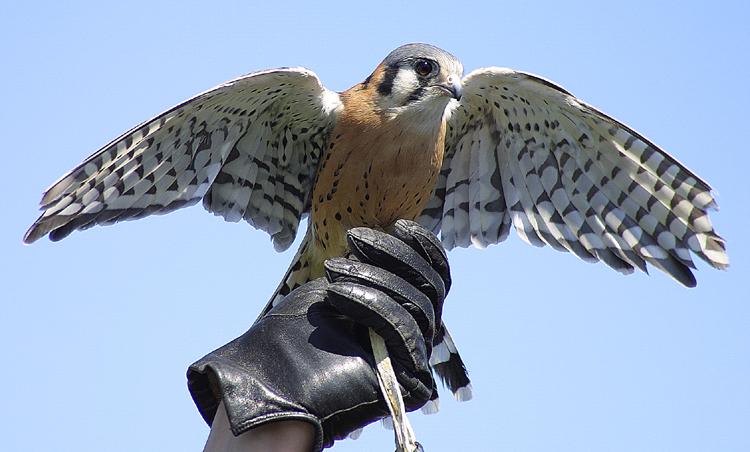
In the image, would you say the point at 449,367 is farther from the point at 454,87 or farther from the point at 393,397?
the point at 393,397

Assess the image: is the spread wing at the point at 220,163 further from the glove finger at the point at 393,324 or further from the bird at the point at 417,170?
the glove finger at the point at 393,324

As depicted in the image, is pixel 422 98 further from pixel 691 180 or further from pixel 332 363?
pixel 332 363

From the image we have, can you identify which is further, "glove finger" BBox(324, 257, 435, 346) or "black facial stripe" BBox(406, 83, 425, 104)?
"black facial stripe" BBox(406, 83, 425, 104)

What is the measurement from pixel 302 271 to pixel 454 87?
1386 millimetres

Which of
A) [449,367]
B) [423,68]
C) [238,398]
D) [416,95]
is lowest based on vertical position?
[449,367]

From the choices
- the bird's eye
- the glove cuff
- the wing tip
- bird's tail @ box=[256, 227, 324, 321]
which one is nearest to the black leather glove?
the glove cuff

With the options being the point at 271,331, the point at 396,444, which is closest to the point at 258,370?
the point at 271,331

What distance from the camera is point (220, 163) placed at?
5.51m

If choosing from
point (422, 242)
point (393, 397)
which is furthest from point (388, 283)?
point (393, 397)

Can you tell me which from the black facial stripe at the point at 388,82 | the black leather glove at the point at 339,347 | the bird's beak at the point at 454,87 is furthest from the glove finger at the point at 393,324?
the black facial stripe at the point at 388,82

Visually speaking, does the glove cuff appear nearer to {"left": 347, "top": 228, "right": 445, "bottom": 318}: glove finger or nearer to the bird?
{"left": 347, "top": 228, "right": 445, "bottom": 318}: glove finger

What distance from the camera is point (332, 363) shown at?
2977mm

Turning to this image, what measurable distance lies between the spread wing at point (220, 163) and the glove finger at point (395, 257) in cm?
190

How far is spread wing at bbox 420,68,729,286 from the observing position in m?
5.40
